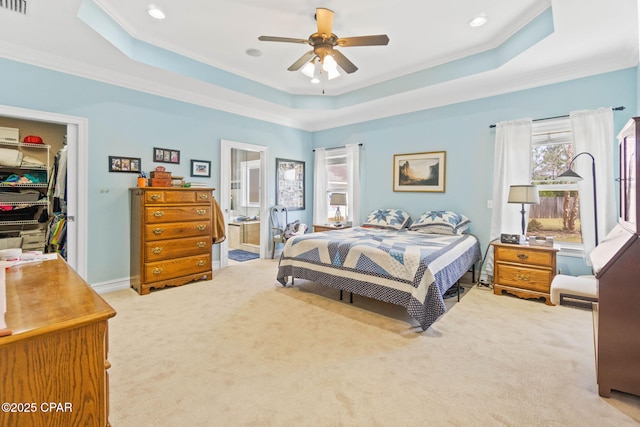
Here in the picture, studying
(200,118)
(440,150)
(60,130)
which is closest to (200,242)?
(200,118)

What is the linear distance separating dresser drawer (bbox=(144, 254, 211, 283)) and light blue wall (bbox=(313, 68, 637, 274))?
2946 mm

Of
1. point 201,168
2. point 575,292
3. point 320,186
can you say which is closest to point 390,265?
point 575,292

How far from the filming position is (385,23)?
313cm

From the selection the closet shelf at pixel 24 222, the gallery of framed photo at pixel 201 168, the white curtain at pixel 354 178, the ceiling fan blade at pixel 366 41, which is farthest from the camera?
the white curtain at pixel 354 178

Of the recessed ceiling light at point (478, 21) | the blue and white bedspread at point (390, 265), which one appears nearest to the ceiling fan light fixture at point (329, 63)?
the recessed ceiling light at point (478, 21)

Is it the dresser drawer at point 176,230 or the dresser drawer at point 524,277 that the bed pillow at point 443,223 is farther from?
the dresser drawer at point 176,230

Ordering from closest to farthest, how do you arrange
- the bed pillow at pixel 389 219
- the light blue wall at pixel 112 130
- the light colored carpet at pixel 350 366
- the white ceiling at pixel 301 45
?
the light colored carpet at pixel 350 366
the white ceiling at pixel 301 45
the light blue wall at pixel 112 130
the bed pillow at pixel 389 219

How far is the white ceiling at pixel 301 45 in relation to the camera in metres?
2.77

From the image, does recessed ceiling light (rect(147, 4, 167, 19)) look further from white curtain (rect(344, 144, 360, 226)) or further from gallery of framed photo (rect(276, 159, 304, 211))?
white curtain (rect(344, 144, 360, 226))

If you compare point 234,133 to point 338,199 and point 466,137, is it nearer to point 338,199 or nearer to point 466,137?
point 338,199

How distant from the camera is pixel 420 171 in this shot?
16.1 feet

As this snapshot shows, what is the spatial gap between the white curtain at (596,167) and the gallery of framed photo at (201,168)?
192 inches

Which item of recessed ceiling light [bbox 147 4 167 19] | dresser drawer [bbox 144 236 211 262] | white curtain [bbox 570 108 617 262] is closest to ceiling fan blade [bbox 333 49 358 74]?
recessed ceiling light [bbox 147 4 167 19]

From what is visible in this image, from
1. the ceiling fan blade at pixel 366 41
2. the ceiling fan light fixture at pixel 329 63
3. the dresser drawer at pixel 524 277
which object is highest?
the ceiling fan blade at pixel 366 41
